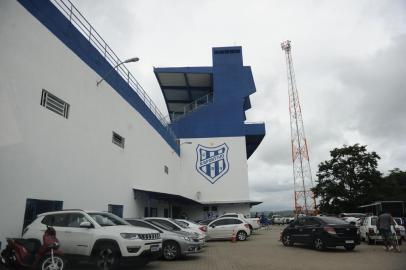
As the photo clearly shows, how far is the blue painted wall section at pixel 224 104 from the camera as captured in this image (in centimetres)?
3822

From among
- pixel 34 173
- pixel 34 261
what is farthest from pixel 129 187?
pixel 34 261

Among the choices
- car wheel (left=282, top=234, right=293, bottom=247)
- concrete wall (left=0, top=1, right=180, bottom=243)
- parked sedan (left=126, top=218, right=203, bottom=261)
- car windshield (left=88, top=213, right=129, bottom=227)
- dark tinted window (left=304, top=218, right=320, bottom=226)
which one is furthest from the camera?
car wheel (left=282, top=234, right=293, bottom=247)

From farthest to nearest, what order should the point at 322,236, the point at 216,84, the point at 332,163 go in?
the point at 332,163
the point at 216,84
the point at 322,236

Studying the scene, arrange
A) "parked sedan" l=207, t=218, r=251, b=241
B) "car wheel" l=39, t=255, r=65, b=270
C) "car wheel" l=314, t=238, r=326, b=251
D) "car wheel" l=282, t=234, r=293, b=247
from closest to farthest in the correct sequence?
"car wheel" l=39, t=255, r=65, b=270
"car wheel" l=314, t=238, r=326, b=251
"car wheel" l=282, t=234, r=293, b=247
"parked sedan" l=207, t=218, r=251, b=241

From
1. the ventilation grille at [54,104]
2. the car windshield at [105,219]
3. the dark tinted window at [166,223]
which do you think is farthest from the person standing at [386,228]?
the ventilation grille at [54,104]

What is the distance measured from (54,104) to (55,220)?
464 cm

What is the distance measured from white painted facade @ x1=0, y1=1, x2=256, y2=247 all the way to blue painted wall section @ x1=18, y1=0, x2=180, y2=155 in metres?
0.30

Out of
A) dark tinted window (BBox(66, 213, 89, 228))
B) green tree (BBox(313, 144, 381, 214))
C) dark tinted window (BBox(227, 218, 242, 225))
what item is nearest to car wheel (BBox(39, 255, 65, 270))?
dark tinted window (BBox(66, 213, 89, 228))

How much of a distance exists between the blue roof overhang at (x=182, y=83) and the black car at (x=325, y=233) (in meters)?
27.2

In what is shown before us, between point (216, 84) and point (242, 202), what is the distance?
13.4 metres

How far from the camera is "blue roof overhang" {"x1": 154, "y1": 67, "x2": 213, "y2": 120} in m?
39.9

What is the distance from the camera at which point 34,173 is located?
10648mm

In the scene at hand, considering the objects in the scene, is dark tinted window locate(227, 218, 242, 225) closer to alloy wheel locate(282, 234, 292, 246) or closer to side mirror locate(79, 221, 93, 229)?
alloy wheel locate(282, 234, 292, 246)

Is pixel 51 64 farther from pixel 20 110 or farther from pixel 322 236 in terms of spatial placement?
pixel 322 236
